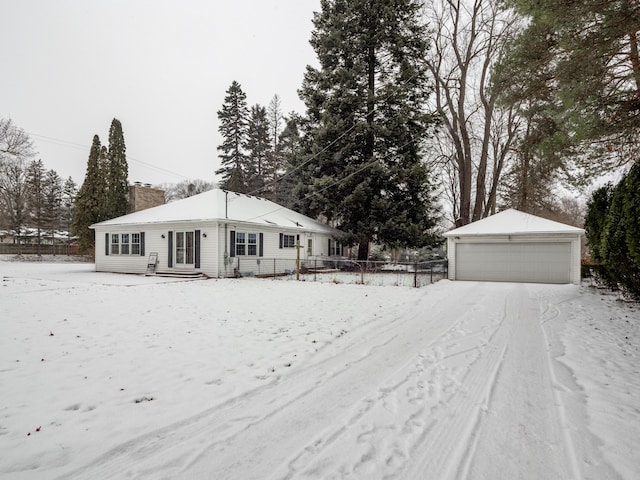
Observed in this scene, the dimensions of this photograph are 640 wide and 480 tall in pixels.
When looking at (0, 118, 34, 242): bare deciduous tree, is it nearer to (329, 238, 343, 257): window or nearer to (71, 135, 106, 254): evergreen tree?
(71, 135, 106, 254): evergreen tree

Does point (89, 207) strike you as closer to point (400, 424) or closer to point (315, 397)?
point (315, 397)

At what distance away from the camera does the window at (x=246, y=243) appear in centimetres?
1583

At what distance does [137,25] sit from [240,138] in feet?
49.2

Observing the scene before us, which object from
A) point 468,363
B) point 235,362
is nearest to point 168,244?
point 235,362

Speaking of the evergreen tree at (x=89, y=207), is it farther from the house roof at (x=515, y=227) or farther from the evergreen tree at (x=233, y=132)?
the house roof at (x=515, y=227)

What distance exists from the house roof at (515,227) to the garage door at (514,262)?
67 cm

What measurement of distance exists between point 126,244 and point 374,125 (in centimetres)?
1510

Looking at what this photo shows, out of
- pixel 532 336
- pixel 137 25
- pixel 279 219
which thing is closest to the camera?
pixel 532 336

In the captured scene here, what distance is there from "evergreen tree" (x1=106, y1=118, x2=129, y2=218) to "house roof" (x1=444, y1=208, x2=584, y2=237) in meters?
23.5

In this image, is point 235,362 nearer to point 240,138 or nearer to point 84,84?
point 84,84

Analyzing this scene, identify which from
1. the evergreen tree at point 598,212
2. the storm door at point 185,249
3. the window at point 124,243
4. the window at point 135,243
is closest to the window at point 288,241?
the storm door at point 185,249

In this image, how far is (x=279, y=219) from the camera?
1864cm

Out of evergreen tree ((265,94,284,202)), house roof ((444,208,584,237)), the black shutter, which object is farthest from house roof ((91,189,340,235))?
evergreen tree ((265,94,284,202))

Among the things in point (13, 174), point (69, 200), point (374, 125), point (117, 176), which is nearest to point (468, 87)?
point (374, 125)
